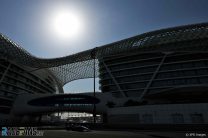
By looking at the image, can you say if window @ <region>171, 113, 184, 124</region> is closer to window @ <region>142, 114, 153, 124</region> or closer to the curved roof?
window @ <region>142, 114, 153, 124</region>

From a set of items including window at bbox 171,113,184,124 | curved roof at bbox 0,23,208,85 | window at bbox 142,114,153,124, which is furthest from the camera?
curved roof at bbox 0,23,208,85

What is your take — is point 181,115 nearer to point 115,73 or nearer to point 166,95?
point 166,95

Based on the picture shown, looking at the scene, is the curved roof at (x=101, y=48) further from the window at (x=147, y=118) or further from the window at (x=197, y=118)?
the window at (x=197, y=118)

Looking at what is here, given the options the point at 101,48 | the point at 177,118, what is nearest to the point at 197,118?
the point at 177,118

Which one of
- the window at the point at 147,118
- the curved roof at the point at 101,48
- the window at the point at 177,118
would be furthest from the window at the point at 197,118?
the curved roof at the point at 101,48

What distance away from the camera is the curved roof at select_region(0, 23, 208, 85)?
59362 millimetres

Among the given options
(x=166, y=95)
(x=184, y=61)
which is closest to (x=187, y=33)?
(x=184, y=61)

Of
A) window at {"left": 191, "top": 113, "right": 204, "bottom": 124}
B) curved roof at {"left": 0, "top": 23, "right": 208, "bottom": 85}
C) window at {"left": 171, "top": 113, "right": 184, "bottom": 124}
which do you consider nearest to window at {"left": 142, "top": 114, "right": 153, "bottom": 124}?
window at {"left": 171, "top": 113, "right": 184, "bottom": 124}

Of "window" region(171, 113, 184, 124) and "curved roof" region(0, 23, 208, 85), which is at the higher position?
"curved roof" region(0, 23, 208, 85)

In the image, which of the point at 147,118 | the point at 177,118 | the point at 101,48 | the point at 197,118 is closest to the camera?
the point at 197,118

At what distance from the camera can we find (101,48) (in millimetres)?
73500

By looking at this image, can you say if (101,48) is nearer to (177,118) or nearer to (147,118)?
(147,118)

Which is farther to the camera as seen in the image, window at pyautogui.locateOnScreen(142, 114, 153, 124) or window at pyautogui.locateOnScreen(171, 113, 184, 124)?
window at pyautogui.locateOnScreen(142, 114, 153, 124)

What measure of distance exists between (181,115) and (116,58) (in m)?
35.7
